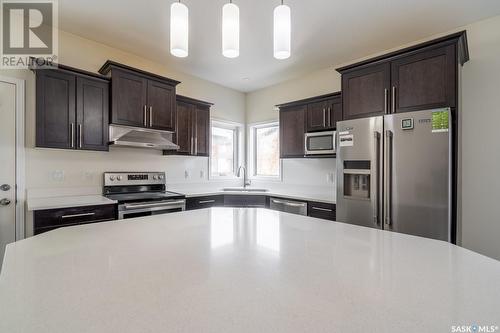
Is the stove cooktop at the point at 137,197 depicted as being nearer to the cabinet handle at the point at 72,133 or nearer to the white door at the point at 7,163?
the cabinet handle at the point at 72,133

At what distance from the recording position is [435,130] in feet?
6.84

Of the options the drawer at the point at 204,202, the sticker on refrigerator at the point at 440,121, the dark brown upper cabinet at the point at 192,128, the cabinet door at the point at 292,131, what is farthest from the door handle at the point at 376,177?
the dark brown upper cabinet at the point at 192,128

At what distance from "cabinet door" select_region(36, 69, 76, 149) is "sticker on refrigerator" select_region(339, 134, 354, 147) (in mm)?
2876

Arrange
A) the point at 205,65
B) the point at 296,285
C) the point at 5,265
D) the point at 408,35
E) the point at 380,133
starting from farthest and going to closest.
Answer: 1. the point at 205,65
2. the point at 408,35
3. the point at 380,133
4. the point at 5,265
5. the point at 296,285

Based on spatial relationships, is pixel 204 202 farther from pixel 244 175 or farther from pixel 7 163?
pixel 7 163

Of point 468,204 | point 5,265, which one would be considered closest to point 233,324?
point 5,265

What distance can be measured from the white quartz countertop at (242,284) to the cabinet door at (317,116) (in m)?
2.22

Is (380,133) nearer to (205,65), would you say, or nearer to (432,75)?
(432,75)

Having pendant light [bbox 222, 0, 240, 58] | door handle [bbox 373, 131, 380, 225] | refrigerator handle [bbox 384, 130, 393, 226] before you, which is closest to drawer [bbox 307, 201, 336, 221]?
door handle [bbox 373, 131, 380, 225]

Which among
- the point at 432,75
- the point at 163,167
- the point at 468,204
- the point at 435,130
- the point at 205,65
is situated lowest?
the point at 468,204

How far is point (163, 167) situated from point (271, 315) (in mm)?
3275

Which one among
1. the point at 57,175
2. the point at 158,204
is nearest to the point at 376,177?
the point at 158,204

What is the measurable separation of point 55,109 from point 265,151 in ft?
10.3

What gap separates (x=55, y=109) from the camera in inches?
96.1
